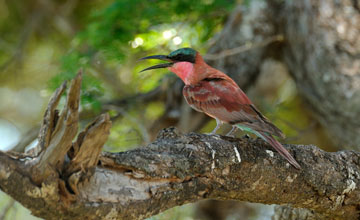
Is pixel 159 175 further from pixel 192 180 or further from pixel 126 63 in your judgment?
pixel 126 63

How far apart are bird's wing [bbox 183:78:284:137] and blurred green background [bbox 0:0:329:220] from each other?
3.43ft

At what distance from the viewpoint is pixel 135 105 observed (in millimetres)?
4898

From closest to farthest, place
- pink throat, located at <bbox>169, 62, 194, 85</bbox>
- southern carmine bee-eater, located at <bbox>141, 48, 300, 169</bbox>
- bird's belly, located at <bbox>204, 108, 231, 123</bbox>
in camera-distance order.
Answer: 1. southern carmine bee-eater, located at <bbox>141, 48, 300, 169</bbox>
2. bird's belly, located at <bbox>204, 108, 231, 123</bbox>
3. pink throat, located at <bbox>169, 62, 194, 85</bbox>

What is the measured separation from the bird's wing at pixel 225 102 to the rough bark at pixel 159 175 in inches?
12.3

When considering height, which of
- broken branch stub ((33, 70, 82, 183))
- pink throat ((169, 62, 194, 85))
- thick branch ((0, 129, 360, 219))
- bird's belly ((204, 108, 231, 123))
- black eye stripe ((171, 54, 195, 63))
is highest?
black eye stripe ((171, 54, 195, 63))

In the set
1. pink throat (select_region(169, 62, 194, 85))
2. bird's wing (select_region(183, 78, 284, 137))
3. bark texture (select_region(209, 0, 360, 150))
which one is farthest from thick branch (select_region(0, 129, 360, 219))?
bark texture (select_region(209, 0, 360, 150))

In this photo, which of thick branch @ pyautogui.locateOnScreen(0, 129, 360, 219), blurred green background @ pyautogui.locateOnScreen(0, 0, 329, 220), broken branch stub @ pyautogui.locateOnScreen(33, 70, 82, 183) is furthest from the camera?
blurred green background @ pyautogui.locateOnScreen(0, 0, 329, 220)

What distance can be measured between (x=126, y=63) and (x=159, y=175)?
343cm

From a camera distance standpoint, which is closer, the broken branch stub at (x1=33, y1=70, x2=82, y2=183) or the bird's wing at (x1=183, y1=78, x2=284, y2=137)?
the broken branch stub at (x1=33, y1=70, x2=82, y2=183)

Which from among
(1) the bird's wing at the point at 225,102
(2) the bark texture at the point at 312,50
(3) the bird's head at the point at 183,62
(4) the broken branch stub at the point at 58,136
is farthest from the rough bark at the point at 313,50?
(4) the broken branch stub at the point at 58,136

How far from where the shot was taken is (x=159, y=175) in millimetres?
1968

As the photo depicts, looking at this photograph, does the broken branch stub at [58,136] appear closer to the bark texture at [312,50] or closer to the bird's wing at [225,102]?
the bird's wing at [225,102]

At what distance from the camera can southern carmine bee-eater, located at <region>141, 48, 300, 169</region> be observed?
2589mm

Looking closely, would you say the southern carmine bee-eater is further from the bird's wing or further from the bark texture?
the bark texture
